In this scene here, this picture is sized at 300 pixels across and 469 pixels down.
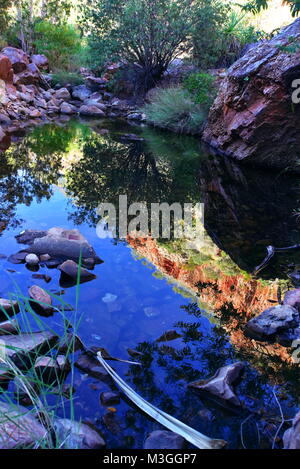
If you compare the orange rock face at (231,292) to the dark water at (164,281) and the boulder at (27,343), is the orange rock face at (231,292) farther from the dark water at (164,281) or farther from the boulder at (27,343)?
the boulder at (27,343)

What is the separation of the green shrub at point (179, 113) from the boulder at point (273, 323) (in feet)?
25.9

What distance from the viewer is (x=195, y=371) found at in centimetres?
192

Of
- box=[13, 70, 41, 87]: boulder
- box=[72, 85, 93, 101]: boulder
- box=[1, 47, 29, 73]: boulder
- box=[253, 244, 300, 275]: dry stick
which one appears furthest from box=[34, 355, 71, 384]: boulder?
box=[72, 85, 93, 101]: boulder

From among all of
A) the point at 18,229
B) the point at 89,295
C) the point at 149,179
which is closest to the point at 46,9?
the point at 149,179

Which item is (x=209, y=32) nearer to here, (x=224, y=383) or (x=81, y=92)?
(x=81, y=92)

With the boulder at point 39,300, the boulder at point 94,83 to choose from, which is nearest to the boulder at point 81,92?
the boulder at point 94,83

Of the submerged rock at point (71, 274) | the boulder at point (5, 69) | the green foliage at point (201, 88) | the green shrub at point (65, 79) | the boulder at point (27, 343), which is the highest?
the green shrub at point (65, 79)

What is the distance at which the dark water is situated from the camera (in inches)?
65.7

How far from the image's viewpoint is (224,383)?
5.77 feet

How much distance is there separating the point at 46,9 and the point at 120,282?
21633 millimetres

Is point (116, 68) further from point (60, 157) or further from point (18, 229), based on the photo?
point (18, 229)

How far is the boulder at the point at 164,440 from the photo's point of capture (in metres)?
1.42

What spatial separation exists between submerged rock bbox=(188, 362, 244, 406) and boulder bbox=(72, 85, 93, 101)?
48.5ft

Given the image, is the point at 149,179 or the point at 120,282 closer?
the point at 120,282
